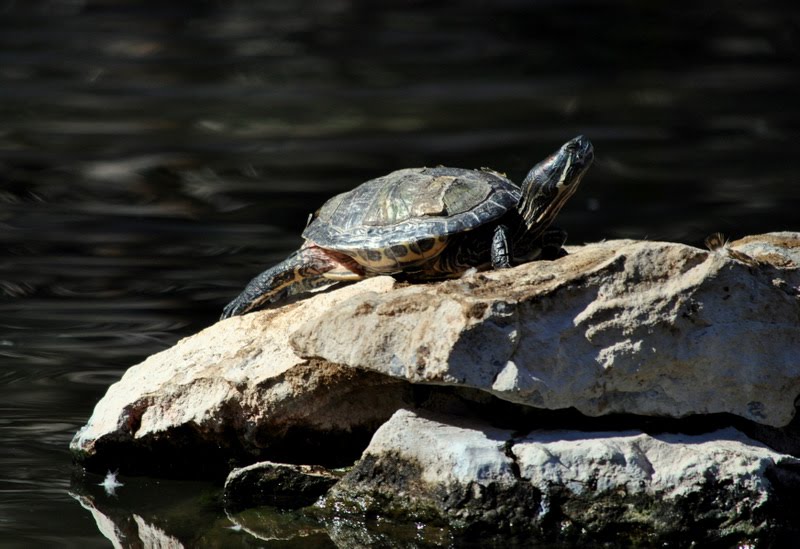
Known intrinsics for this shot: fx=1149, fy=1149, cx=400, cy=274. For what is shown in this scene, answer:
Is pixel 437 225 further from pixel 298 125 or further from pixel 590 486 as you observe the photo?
pixel 298 125

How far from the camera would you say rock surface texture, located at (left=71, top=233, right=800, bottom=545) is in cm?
273

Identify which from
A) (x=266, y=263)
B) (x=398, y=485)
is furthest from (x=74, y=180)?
(x=398, y=485)

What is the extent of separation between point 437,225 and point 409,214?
0.12m

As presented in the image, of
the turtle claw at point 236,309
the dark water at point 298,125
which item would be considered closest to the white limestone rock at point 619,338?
the turtle claw at point 236,309

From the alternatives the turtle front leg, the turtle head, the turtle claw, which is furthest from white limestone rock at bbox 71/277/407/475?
the turtle head

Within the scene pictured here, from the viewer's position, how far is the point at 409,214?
3.61 m

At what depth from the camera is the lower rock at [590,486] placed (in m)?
2.71

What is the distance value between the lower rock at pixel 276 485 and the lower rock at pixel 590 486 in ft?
0.62

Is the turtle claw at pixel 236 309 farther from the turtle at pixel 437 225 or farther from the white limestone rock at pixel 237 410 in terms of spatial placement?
the white limestone rock at pixel 237 410

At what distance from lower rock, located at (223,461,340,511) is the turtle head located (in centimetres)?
112

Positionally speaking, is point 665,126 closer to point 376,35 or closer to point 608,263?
point 376,35

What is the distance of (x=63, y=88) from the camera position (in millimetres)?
8789

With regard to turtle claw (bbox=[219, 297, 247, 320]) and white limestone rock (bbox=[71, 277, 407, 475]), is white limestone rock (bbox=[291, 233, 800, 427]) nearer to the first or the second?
white limestone rock (bbox=[71, 277, 407, 475])

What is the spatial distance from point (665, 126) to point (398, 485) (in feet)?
19.5
